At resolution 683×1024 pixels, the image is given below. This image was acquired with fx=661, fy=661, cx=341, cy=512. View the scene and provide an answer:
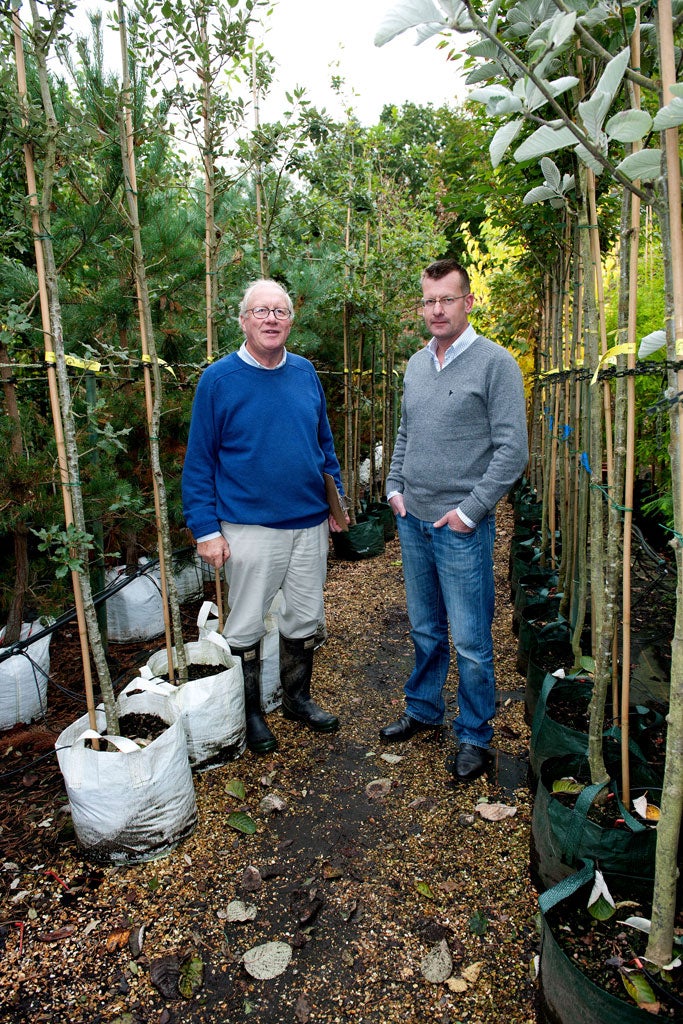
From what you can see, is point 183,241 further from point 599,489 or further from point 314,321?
point 599,489

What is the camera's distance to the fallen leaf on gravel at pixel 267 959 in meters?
1.84

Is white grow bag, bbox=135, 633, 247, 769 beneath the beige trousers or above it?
beneath

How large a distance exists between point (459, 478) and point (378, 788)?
128 centimetres

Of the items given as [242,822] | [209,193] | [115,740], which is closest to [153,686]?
[115,740]

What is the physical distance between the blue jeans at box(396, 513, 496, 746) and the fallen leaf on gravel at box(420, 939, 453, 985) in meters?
0.89

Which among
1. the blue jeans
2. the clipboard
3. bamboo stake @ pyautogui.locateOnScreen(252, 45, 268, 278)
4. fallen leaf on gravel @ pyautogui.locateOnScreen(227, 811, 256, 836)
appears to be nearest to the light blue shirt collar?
the blue jeans

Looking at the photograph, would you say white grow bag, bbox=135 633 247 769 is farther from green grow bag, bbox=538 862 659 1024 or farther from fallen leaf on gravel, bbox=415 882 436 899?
green grow bag, bbox=538 862 659 1024

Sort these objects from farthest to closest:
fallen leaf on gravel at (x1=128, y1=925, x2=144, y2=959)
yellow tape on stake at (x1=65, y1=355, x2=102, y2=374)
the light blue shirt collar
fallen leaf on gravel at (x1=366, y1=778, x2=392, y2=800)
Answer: fallen leaf on gravel at (x1=366, y1=778, x2=392, y2=800), the light blue shirt collar, yellow tape on stake at (x1=65, y1=355, x2=102, y2=374), fallen leaf on gravel at (x1=128, y1=925, x2=144, y2=959)

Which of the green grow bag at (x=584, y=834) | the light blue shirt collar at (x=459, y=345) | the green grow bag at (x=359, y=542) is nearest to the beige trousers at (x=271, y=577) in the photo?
the light blue shirt collar at (x=459, y=345)

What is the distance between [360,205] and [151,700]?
4.55 metres

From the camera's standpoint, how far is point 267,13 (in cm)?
297

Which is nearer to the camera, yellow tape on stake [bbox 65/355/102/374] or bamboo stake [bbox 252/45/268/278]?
yellow tape on stake [bbox 65/355/102/374]

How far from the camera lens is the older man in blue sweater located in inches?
105

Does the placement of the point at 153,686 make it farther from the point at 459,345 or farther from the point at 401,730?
the point at 459,345
